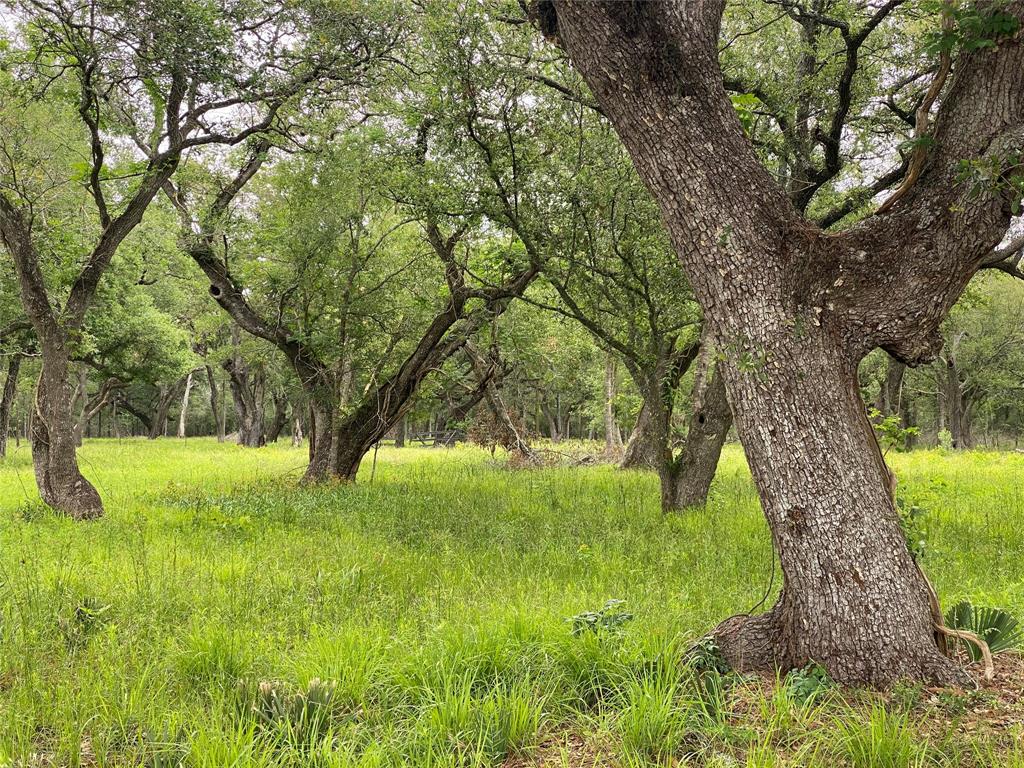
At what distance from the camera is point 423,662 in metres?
3.17

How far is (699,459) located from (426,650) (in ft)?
18.8

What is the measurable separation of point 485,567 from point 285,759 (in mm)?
3079

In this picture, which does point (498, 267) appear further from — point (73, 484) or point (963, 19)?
point (963, 19)

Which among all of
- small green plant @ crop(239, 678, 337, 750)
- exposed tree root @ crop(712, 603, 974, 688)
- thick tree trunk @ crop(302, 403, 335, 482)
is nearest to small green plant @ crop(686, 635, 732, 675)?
exposed tree root @ crop(712, 603, 974, 688)

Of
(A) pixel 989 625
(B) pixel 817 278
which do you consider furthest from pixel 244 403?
(A) pixel 989 625

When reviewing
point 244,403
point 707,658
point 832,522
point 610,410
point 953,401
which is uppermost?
point 953,401

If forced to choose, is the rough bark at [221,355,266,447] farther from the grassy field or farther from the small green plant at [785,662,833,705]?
the small green plant at [785,662,833,705]

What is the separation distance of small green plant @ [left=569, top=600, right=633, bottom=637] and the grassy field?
0.03 meters

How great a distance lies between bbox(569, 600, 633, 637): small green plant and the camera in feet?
11.1

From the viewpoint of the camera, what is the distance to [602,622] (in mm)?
3508

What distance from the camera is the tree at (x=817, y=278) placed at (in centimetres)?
279

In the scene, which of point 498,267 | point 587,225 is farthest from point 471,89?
point 498,267

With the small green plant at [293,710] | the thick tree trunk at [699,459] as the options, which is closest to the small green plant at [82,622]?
the small green plant at [293,710]

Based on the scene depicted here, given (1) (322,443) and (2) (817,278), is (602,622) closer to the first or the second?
(2) (817,278)
